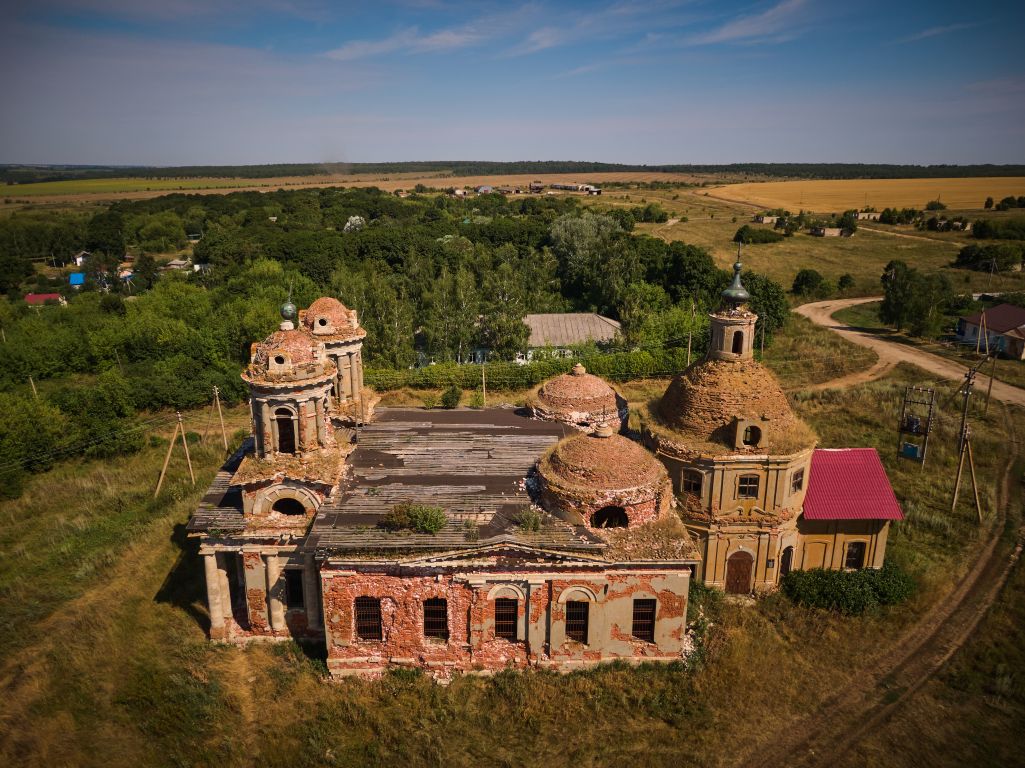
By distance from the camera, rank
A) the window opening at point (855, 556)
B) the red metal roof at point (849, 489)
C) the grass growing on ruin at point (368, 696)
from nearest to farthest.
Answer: the grass growing on ruin at point (368, 696)
the red metal roof at point (849, 489)
the window opening at point (855, 556)

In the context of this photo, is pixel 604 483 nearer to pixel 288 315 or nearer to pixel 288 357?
pixel 288 357

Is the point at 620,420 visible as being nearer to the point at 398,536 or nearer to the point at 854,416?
the point at 398,536

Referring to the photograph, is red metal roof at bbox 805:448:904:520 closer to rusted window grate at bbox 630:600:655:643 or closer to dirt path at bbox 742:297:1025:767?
dirt path at bbox 742:297:1025:767

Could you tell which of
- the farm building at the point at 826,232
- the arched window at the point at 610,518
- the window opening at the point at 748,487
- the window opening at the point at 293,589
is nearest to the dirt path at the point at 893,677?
the window opening at the point at 748,487

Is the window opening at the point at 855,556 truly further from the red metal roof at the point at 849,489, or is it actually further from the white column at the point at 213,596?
the white column at the point at 213,596

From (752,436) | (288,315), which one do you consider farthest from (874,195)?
(288,315)

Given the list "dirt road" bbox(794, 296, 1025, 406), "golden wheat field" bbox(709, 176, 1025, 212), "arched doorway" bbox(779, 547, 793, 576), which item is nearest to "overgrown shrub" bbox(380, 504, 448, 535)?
"arched doorway" bbox(779, 547, 793, 576)
